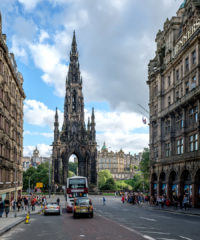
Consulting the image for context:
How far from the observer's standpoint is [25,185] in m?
117

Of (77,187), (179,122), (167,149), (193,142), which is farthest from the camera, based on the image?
(167,149)

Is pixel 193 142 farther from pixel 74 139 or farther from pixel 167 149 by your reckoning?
pixel 74 139

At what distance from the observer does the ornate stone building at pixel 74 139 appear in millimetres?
106312

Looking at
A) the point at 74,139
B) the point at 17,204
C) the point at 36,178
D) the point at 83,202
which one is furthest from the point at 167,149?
the point at 36,178

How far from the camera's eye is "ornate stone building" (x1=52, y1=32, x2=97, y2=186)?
4186 inches

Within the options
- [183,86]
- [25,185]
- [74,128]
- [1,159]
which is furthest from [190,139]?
[25,185]

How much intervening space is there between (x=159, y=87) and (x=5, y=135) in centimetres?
2867

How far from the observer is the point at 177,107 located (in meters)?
50.4

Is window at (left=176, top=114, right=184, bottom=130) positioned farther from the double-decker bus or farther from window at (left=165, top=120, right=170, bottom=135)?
the double-decker bus

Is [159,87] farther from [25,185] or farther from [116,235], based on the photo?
[25,185]

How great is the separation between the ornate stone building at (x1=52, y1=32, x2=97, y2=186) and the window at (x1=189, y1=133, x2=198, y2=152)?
60574mm

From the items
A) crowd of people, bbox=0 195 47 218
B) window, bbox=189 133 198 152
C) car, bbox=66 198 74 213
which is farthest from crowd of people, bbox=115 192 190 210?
crowd of people, bbox=0 195 47 218

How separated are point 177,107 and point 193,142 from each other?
687 cm

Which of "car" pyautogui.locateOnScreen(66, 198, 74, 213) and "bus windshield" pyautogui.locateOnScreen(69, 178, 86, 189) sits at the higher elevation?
"bus windshield" pyautogui.locateOnScreen(69, 178, 86, 189)
